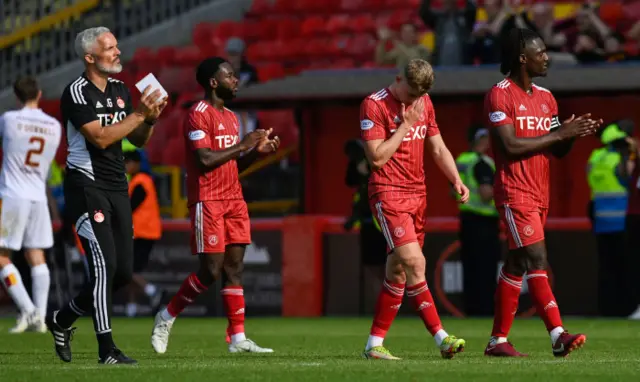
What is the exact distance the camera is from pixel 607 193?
1791 cm

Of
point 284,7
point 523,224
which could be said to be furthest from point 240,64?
point 523,224

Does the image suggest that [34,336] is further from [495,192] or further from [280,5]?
[280,5]

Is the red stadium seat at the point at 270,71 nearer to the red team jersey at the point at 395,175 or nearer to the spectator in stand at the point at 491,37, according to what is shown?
the spectator in stand at the point at 491,37

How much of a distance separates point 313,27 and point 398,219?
1646cm

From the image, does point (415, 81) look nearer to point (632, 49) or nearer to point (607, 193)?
point (607, 193)

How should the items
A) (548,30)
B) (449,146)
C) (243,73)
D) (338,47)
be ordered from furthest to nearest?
(338,47)
(243,73)
(548,30)
(449,146)

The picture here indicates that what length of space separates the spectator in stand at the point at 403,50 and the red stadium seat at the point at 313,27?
3694 mm

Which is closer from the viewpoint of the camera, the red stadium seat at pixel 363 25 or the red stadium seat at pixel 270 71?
the red stadium seat at pixel 270 71

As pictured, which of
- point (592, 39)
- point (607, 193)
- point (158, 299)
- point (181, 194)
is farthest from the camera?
point (181, 194)

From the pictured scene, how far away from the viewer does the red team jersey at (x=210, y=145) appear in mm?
11984

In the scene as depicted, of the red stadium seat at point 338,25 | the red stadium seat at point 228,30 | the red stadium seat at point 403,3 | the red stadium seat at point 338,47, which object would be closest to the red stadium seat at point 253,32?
the red stadium seat at point 228,30

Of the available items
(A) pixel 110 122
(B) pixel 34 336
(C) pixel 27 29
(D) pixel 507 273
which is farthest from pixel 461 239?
(C) pixel 27 29

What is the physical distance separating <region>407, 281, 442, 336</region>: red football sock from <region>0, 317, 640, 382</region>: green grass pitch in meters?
0.26

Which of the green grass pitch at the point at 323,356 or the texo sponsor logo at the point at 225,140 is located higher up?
the texo sponsor logo at the point at 225,140
